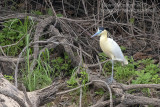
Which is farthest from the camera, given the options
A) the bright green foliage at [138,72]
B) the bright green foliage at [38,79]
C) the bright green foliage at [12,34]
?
the bright green foliage at [12,34]

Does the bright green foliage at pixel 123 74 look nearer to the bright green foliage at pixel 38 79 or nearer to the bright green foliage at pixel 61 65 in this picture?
the bright green foliage at pixel 61 65

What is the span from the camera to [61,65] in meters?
Answer: 5.05

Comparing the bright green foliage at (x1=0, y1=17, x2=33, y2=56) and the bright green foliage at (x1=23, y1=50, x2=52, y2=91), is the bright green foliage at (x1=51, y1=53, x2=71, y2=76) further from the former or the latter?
the bright green foliage at (x1=0, y1=17, x2=33, y2=56)

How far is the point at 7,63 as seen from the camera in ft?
15.5

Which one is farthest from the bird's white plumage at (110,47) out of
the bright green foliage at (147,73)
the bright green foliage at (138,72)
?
the bright green foliage at (147,73)

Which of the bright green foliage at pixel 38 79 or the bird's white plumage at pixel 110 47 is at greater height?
the bird's white plumage at pixel 110 47

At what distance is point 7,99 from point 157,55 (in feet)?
11.2

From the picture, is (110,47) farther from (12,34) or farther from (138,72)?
(12,34)

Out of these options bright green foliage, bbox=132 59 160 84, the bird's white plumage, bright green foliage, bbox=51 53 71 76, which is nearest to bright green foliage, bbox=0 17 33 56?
bright green foliage, bbox=51 53 71 76

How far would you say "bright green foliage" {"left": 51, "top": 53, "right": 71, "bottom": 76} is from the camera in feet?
16.1

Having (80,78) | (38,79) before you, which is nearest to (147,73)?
(80,78)

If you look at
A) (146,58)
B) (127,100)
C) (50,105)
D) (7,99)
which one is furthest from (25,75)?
(146,58)

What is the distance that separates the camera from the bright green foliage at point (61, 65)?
492cm

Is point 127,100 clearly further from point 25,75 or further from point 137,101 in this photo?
point 25,75
